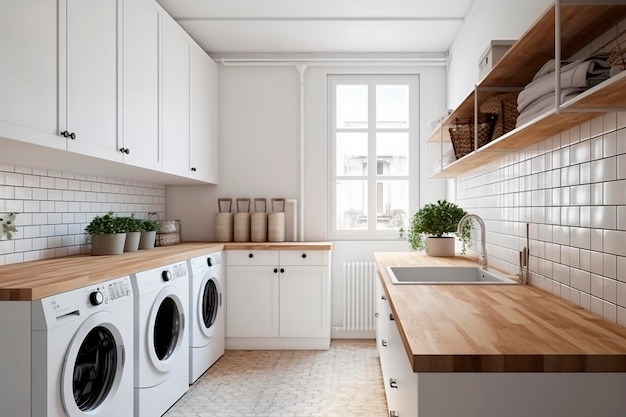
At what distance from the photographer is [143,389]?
2404 millimetres

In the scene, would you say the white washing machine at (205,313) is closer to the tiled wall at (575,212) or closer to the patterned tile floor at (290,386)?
the patterned tile floor at (290,386)

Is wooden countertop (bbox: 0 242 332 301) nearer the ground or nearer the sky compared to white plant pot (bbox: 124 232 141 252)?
nearer the ground

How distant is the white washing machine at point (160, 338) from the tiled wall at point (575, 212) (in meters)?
1.93

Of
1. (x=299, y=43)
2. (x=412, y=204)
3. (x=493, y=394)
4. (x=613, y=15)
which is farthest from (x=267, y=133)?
(x=493, y=394)

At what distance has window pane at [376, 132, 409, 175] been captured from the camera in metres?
4.41

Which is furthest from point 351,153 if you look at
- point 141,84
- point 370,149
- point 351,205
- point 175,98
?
point 141,84

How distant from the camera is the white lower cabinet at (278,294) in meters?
3.85

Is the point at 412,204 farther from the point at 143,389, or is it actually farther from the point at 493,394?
the point at 493,394

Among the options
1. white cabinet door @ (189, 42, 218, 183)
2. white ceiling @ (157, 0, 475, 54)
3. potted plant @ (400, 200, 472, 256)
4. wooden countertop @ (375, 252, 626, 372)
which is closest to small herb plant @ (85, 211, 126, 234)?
white cabinet door @ (189, 42, 218, 183)

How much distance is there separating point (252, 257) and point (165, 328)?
3.72ft

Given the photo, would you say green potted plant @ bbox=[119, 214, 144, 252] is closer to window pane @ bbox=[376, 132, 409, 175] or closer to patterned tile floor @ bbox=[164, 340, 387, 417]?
patterned tile floor @ bbox=[164, 340, 387, 417]

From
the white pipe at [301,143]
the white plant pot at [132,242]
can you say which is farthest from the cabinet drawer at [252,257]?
the white plant pot at [132,242]

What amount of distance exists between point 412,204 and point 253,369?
206cm

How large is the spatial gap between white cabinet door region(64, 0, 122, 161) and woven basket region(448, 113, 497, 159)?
6.24 feet
